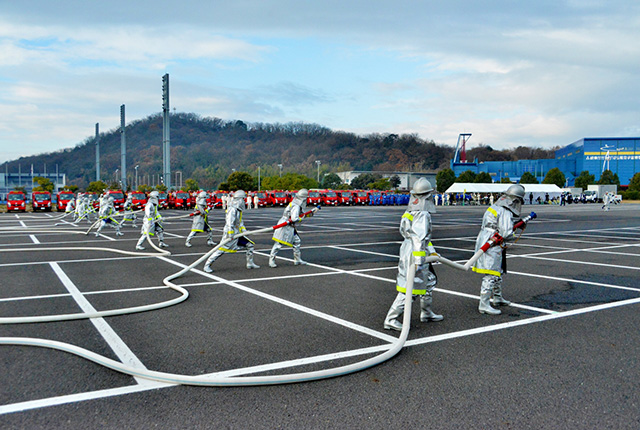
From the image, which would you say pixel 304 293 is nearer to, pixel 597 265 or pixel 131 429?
pixel 131 429

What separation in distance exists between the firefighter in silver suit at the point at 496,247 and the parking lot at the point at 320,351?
0.30 metres

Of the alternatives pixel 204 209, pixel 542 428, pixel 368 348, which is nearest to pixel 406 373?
pixel 368 348

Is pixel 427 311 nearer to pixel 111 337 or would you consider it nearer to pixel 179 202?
pixel 111 337

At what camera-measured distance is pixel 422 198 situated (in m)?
6.29

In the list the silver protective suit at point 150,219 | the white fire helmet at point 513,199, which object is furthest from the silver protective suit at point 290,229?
the white fire helmet at point 513,199

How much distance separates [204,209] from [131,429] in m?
12.9

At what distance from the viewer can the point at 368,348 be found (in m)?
5.50

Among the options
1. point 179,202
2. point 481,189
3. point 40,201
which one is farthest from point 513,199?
point 481,189

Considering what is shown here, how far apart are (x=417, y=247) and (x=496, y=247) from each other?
1845 millimetres

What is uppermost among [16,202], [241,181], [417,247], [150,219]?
[241,181]

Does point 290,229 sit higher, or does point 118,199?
point 290,229

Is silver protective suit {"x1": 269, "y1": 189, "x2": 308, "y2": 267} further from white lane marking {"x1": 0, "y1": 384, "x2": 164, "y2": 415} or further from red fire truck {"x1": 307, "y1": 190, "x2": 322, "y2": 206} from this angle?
red fire truck {"x1": 307, "y1": 190, "x2": 322, "y2": 206}

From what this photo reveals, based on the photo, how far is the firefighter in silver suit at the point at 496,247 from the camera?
7094mm

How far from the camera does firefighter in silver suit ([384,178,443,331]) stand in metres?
6.03
